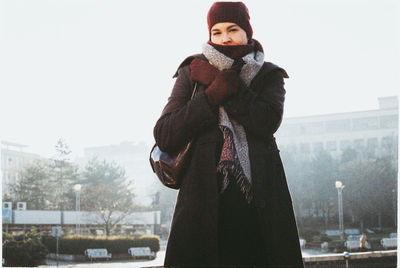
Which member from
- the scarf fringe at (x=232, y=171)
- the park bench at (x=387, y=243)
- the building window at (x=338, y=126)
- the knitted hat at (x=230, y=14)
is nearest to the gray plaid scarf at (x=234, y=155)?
the scarf fringe at (x=232, y=171)

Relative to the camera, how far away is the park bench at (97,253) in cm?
2248

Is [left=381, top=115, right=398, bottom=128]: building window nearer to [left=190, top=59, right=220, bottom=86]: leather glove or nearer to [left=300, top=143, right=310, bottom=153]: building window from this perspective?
[left=300, top=143, right=310, bottom=153]: building window

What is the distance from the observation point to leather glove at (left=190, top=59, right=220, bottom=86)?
4.89ft

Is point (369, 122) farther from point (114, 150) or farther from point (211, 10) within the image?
point (211, 10)

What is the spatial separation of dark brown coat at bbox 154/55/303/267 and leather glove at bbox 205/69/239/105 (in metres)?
0.02

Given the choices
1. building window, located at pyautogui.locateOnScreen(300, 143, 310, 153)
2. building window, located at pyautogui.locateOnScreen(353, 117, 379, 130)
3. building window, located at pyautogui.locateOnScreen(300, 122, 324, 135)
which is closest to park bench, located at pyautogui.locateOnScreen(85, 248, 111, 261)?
building window, located at pyautogui.locateOnScreen(300, 143, 310, 153)

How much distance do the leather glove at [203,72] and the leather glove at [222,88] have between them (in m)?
0.05

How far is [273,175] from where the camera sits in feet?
4.82

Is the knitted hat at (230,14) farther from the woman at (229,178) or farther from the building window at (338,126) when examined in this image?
the building window at (338,126)

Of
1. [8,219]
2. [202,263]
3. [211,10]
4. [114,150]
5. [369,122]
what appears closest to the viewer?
[202,263]

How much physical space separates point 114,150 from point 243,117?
207ft

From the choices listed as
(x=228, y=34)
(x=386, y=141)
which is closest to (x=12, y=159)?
(x=386, y=141)

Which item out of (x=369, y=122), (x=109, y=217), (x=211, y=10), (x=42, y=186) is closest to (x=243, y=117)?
(x=211, y=10)

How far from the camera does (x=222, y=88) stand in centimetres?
142
